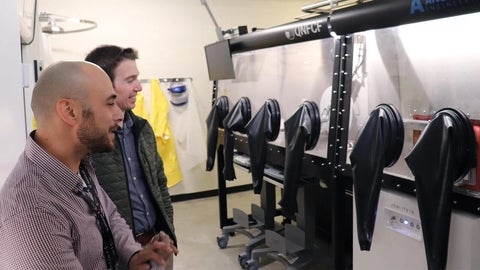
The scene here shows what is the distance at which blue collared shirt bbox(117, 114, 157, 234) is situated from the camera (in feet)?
6.09

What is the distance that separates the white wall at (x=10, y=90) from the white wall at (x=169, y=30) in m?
2.48

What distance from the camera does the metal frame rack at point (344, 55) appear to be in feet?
5.16

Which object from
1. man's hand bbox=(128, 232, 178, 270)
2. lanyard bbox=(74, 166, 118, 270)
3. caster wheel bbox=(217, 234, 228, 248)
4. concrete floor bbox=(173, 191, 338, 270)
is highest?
lanyard bbox=(74, 166, 118, 270)

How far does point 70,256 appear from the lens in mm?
985

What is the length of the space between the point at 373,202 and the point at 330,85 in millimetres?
833

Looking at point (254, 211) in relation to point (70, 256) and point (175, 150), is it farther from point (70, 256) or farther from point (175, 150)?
point (70, 256)

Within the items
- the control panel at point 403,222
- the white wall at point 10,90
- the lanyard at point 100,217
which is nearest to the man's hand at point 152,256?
the lanyard at point 100,217

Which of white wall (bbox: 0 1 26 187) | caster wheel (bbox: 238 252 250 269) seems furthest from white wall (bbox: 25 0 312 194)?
white wall (bbox: 0 1 26 187)

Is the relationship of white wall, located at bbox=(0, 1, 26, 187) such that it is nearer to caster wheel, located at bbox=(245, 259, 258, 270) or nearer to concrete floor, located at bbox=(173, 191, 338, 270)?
concrete floor, located at bbox=(173, 191, 338, 270)

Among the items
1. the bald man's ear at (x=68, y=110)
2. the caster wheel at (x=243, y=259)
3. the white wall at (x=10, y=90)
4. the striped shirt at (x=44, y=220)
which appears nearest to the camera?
the striped shirt at (x=44, y=220)

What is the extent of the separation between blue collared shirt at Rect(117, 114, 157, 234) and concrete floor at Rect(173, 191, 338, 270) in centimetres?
168

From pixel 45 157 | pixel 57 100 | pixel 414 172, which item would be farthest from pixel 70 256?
pixel 414 172

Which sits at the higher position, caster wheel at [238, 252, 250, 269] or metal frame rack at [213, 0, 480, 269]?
metal frame rack at [213, 0, 480, 269]

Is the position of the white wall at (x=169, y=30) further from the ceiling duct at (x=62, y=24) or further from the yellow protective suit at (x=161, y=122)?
the yellow protective suit at (x=161, y=122)
